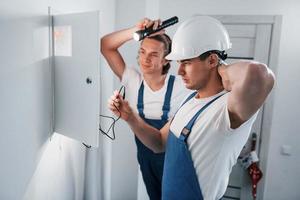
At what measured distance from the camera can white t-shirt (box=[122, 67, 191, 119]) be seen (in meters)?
1.67

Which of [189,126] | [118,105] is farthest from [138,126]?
[189,126]

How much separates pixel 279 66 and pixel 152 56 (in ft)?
4.32

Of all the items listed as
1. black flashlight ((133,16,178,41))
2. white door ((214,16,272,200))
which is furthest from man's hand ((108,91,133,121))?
white door ((214,16,272,200))

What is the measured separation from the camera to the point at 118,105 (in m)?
1.24

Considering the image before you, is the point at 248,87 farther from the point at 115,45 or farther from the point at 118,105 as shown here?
the point at 115,45

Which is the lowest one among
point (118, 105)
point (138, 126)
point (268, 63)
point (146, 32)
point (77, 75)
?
point (138, 126)

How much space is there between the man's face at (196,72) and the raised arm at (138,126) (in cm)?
33

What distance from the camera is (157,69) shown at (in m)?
1.68

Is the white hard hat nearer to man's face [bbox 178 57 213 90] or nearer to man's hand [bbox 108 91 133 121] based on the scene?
man's face [bbox 178 57 213 90]

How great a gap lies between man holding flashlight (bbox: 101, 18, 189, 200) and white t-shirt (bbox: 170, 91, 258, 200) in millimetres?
514

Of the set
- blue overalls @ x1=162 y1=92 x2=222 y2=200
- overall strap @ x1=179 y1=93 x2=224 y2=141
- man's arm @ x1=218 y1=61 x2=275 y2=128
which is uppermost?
Answer: man's arm @ x1=218 y1=61 x2=275 y2=128

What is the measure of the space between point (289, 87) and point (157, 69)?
1.37 meters

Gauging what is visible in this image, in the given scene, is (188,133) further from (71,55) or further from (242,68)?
(71,55)

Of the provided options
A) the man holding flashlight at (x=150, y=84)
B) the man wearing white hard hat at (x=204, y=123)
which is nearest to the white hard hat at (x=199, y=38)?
the man wearing white hard hat at (x=204, y=123)
